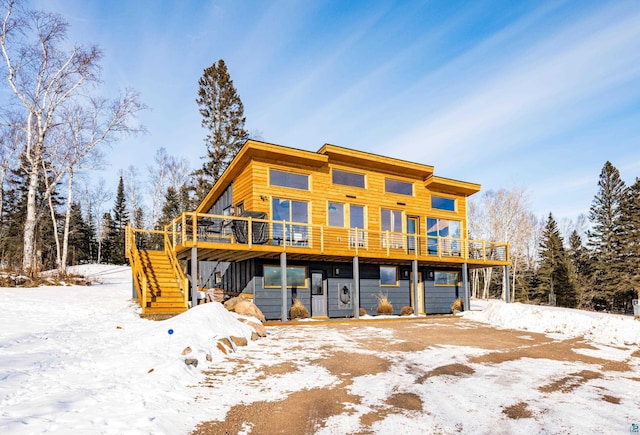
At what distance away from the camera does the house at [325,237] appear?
14.9m

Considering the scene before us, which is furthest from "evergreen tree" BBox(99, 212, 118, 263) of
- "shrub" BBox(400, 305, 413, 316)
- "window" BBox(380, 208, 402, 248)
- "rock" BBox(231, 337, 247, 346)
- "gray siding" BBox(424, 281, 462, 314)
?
"rock" BBox(231, 337, 247, 346)

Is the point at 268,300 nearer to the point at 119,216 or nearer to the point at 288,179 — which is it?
the point at 288,179

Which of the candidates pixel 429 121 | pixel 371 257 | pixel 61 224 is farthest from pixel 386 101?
pixel 61 224

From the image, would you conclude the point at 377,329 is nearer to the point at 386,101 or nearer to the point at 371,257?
the point at 371,257

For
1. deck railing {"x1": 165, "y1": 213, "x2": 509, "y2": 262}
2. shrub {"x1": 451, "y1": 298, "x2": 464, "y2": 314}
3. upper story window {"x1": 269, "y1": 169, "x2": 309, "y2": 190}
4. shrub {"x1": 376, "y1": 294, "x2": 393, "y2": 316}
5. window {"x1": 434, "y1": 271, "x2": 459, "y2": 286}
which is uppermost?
upper story window {"x1": 269, "y1": 169, "x2": 309, "y2": 190}

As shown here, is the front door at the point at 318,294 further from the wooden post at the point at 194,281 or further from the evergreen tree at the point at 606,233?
the evergreen tree at the point at 606,233

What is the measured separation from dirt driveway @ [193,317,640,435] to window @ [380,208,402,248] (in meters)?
6.39

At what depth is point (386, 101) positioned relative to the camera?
20438 millimetres

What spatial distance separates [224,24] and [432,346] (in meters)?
14.4

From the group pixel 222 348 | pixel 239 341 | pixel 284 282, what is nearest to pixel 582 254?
pixel 284 282

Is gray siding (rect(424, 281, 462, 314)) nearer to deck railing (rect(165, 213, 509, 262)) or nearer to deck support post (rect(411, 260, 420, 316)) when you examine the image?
deck railing (rect(165, 213, 509, 262))

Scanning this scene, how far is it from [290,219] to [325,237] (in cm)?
183

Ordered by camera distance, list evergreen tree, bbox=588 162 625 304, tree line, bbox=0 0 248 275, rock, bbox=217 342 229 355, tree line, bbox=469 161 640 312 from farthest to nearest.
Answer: evergreen tree, bbox=588 162 625 304
tree line, bbox=469 161 640 312
tree line, bbox=0 0 248 275
rock, bbox=217 342 229 355

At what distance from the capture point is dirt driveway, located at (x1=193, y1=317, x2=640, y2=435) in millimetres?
4727
